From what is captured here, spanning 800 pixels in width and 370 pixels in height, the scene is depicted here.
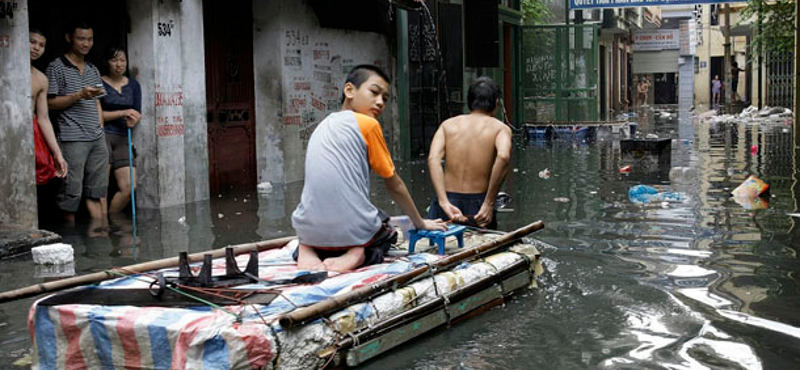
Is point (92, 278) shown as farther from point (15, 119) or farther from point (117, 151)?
point (117, 151)

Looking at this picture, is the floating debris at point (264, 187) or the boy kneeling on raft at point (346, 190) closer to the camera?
the boy kneeling on raft at point (346, 190)

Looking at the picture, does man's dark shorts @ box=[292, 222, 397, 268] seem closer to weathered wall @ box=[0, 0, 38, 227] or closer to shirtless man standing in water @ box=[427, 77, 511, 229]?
shirtless man standing in water @ box=[427, 77, 511, 229]

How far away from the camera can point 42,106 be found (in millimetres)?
9102

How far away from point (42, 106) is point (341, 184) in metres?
4.90

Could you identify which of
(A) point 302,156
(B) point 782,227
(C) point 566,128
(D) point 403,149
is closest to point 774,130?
(C) point 566,128

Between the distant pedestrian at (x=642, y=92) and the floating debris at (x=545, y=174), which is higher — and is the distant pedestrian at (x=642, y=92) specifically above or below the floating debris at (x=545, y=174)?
above

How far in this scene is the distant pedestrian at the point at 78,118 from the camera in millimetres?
9438

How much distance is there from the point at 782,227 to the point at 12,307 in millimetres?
6587

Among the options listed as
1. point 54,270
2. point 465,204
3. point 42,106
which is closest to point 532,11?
point 42,106

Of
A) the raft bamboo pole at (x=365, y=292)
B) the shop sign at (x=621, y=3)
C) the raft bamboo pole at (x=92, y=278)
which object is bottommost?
the raft bamboo pole at (x=365, y=292)

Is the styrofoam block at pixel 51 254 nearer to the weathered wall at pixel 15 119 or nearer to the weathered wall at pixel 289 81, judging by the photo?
the weathered wall at pixel 15 119

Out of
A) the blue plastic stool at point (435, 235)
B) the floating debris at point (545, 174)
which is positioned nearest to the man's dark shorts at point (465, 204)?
the blue plastic stool at point (435, 235)

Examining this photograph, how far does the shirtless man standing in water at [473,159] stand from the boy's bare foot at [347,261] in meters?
1.47

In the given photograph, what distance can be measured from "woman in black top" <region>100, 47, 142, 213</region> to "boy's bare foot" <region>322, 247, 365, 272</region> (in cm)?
541
